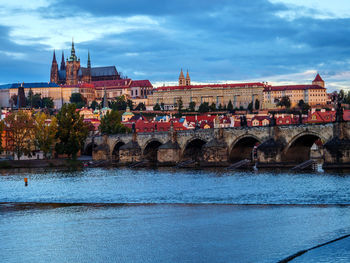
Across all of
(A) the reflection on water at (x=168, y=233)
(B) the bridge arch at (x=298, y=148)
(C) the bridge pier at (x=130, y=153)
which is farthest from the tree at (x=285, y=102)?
(A) the reflection on water at (x=168, y=233)

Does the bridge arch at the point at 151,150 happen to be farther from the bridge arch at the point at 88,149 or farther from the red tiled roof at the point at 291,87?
the red tiled roof at the point at 291,87

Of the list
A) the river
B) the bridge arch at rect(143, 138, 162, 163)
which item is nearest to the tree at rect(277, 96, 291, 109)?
the bridge arch at rect(143, 138, 162, 163)

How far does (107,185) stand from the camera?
40000 mm

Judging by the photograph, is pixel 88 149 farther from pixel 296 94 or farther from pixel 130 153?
pixel 296 94

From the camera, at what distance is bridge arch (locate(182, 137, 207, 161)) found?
197ft

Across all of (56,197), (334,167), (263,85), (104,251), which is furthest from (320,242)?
(263,85)

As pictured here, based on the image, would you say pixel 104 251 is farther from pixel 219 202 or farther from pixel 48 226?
pixel 219 202

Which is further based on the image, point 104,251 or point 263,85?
point 263,85

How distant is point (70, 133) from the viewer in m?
72.1

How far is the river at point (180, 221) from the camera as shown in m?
16.6

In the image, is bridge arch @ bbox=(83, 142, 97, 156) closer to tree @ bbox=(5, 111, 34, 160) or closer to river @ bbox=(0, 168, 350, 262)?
tree @ bbox=(5, 111, 34, 160)

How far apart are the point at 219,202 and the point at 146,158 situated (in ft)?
129

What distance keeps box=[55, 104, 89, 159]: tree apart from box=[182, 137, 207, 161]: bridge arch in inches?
631

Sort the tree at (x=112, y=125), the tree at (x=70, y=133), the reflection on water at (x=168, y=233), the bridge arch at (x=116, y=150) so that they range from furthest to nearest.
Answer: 1. the tree at (x=112, y=125)
2. the bridge arch at (x=116, y=150)
3. the tree at (x=70, y=133)
4. the reflection on water at (x=168, y=233)
